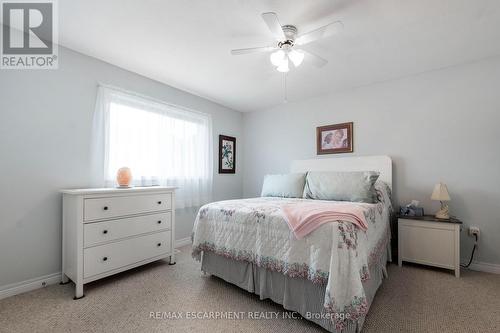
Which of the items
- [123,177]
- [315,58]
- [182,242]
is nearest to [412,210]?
[315,58]

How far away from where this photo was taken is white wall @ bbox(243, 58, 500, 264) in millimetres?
2492

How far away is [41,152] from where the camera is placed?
7.11 ft

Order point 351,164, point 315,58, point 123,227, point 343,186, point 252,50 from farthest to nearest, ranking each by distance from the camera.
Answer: point 351,164 → point 343,186 → point 123,227 → point 315,58 → point 252,50

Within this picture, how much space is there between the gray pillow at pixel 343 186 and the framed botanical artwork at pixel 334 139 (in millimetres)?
719

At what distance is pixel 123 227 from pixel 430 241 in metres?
3.24

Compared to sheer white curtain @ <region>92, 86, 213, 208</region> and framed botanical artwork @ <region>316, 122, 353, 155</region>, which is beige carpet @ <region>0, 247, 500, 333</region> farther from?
framed botanical artwork @ <region>316, 122, 353, 155</region>

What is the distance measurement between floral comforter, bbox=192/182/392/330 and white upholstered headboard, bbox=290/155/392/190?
69 centimetres

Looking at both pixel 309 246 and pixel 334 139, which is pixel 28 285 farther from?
pixel 334 139

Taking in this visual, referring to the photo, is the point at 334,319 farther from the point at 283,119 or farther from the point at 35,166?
the point at 283,119

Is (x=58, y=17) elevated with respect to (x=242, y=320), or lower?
elevated

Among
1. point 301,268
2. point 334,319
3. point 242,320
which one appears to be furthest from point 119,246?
point 334,319

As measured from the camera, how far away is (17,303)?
1.86 m

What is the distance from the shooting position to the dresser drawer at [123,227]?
2.07 metres

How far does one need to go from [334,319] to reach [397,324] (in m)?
0.58
